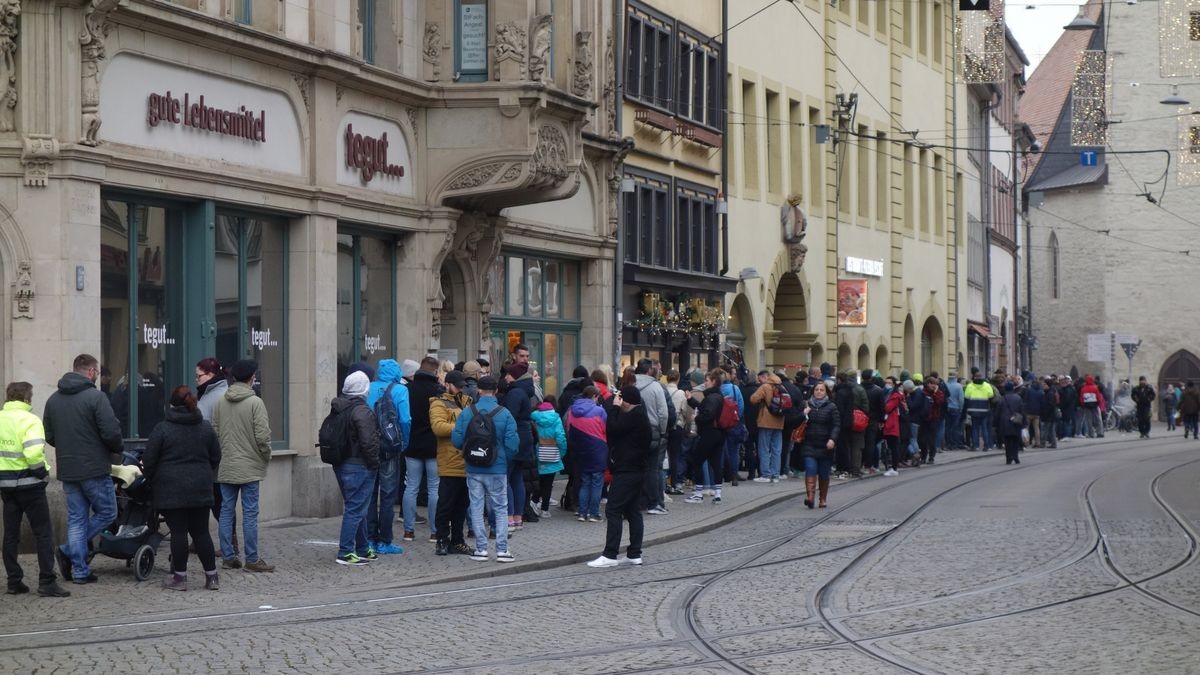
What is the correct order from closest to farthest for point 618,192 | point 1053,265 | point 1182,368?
1. point 618,192
2. point 1182,368
3. point 1053,265

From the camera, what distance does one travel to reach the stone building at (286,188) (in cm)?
1703

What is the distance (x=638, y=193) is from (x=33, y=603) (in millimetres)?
20043

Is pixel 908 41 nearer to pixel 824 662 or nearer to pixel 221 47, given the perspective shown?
pixel 221 47

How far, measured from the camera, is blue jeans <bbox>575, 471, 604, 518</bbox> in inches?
845

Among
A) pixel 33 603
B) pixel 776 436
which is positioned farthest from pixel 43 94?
pixel 776 436

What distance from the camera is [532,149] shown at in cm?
2386

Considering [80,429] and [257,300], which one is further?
[257,300]

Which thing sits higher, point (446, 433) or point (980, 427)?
point (446, 433)

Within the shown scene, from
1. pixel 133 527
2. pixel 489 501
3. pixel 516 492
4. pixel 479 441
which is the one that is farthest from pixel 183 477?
pixel 516 492

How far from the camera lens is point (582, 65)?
1040 inches

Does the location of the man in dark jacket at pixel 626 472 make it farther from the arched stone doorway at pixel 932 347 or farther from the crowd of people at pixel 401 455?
the arched stone doorway at pixel 932 347

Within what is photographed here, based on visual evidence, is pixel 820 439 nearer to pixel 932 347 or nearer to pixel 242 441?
pixel 242 441

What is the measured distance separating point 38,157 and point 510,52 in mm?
8369

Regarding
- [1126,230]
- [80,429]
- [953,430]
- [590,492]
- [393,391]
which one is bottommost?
[953,430]
